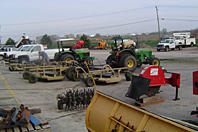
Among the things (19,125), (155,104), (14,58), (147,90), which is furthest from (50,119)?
(14,58)

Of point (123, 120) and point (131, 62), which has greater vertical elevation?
point (131, 62)

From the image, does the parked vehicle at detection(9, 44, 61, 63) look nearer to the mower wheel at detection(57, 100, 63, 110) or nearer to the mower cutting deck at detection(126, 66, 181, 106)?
the mower wheel at detection(57, 100, 63, 110)

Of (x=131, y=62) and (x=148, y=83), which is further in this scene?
(x=131, y=62)

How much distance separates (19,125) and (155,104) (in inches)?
200

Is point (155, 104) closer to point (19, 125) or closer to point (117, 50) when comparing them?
point (19, 125)

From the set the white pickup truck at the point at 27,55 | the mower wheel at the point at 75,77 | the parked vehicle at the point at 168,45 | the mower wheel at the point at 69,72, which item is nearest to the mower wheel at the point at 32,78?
the mower wheel at the point at 69,72

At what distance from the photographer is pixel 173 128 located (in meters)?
3.18

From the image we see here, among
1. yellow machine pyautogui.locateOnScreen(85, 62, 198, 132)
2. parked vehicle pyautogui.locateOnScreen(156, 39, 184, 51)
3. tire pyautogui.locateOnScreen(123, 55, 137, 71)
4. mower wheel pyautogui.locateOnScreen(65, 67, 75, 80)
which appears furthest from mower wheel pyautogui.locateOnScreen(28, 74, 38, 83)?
parked vehicle pyautogui.locateOnScreen(156, 39, 184, 51)

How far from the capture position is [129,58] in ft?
46.9

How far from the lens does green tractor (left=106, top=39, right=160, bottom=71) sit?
14328mm

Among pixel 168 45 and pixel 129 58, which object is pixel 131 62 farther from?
pixel 168 45

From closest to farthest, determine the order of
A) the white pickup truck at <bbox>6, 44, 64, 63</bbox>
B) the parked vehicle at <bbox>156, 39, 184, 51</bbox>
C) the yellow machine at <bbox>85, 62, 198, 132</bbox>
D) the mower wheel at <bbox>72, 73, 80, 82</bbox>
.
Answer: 1. the yellow machine at <bbox>85, 62, 198, 132</bbox>
2. the mower wheel at <bbox>72, 73, 80, 82</bbox>
3. the white pickup truck at <bbox>6, 44, 64, 63</bbox>
4. the parked vehicle at <bbox>156, 39, 184, 51</bbox>

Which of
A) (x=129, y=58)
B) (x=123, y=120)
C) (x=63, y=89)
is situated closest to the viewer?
(x=123, y=120)

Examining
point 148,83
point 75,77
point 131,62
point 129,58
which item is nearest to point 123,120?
point 148,83
